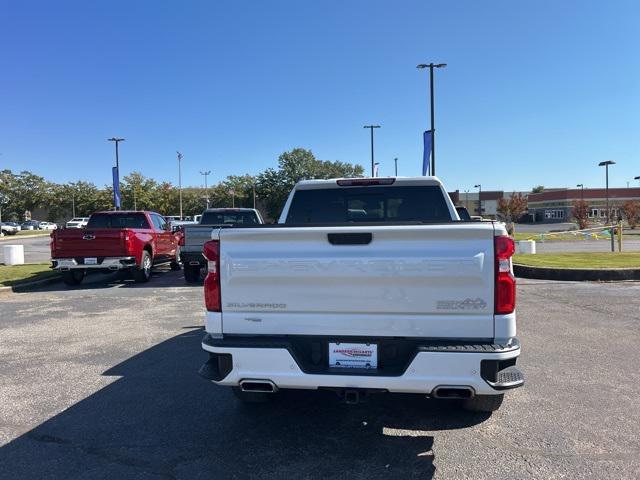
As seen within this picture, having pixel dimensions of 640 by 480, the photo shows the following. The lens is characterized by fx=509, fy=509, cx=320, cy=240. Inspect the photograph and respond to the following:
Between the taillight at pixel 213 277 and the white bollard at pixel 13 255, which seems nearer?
the taillight at pixel 213 277

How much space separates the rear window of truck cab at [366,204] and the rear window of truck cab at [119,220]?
1075 centimetres

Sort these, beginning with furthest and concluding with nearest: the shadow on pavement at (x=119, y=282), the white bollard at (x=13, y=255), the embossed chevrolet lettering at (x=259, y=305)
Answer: the white bollard at (x=13, y=255) < the shadow on pavement at (x=119, y=282) < the embossed chevrolet lettering at (x=259, y=305)

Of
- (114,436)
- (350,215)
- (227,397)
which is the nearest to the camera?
(114,436)

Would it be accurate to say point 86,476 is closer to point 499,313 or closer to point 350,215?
point 499,313

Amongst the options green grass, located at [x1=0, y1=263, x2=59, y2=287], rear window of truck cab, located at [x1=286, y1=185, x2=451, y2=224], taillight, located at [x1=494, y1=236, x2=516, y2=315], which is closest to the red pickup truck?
green grass, located at [x1=0, y1=263, x2=59, y2=287]

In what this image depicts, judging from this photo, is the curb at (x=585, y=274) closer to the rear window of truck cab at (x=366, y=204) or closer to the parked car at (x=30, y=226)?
the rear window of truck cab at (x=366, y=204)

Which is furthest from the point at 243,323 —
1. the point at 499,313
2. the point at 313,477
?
the point at 499,313

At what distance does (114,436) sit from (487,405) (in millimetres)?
2995

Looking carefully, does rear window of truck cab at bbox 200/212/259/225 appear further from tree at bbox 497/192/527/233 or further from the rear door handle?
tree at bbox 497/192/527/233

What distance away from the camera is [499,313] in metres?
3.27

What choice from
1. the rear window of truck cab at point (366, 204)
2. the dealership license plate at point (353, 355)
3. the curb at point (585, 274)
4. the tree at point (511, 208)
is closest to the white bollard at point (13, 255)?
the rear window of truck cab at point (366, 204)

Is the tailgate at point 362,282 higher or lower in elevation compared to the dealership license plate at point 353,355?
higher

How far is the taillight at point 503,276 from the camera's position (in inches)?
127

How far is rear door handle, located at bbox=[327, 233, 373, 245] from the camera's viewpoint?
11.1 feet
